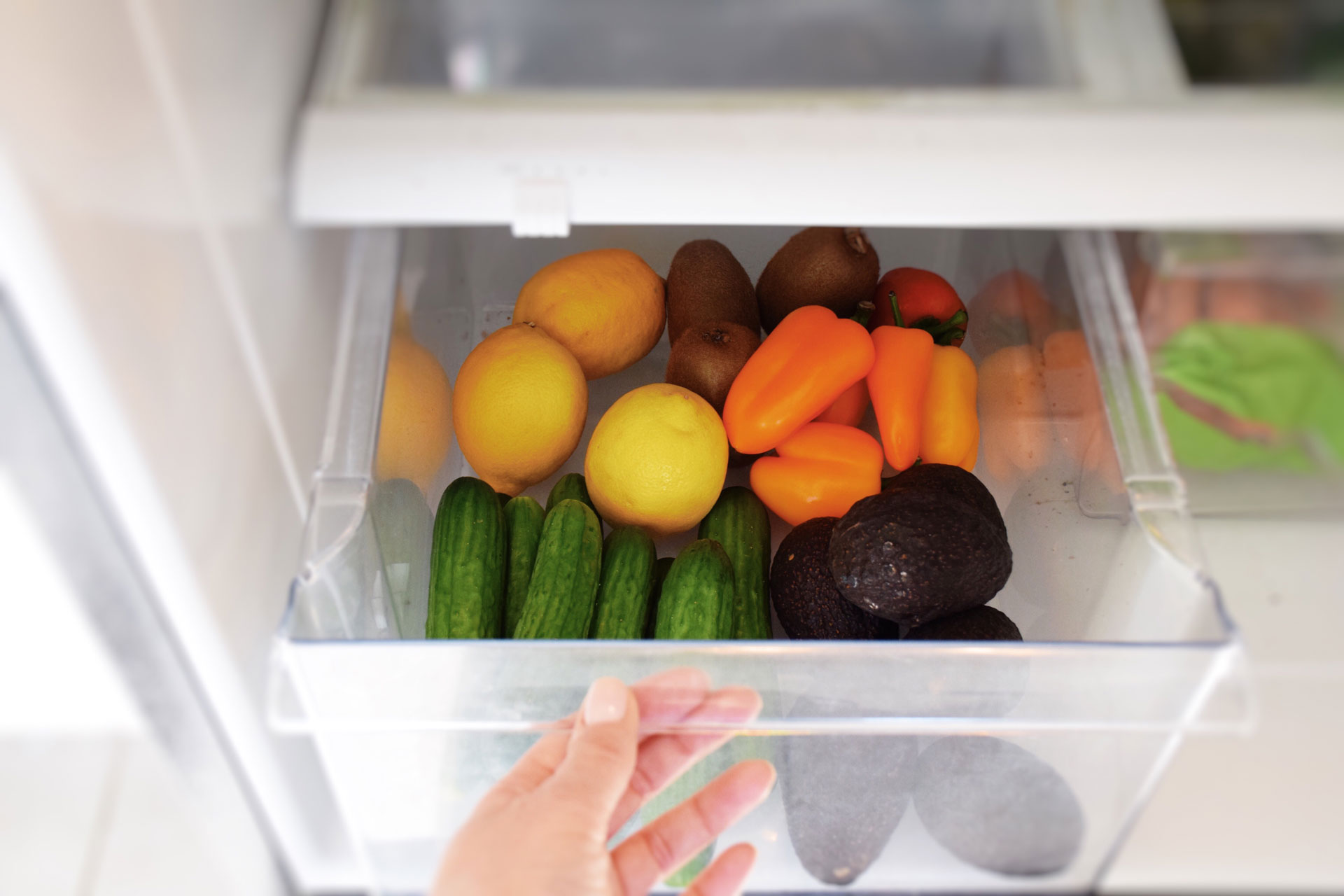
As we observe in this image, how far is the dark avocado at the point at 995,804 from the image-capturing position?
25.5 inches

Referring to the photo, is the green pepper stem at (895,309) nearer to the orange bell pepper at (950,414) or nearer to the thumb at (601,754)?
the orange bell pepper at (950,414)

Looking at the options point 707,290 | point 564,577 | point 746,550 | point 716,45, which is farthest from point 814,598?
point 716,45

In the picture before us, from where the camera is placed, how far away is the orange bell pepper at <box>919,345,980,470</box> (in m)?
0.77

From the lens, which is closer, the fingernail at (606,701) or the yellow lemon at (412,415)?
the fingernail at (606,701)

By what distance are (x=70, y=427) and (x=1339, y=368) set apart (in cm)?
75

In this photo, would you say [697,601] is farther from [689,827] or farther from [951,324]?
[951,324]

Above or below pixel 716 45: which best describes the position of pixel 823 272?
below

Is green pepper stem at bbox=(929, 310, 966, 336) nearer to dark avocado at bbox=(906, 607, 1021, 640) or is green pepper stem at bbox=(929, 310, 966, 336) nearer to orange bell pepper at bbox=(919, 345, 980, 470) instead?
orange bell pepper at bbox=(919, 345, 980, 470)

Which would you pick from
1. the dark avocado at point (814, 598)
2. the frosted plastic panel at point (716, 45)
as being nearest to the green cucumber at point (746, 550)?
the dark avocado at point (814, 598)

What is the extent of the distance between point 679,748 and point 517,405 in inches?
10.7

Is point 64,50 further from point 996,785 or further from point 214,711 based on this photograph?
point 996,785

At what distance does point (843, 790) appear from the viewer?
2.19ft

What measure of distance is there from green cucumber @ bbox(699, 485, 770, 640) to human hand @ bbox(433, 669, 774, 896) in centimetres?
9

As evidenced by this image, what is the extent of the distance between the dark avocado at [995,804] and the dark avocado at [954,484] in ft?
0.50
